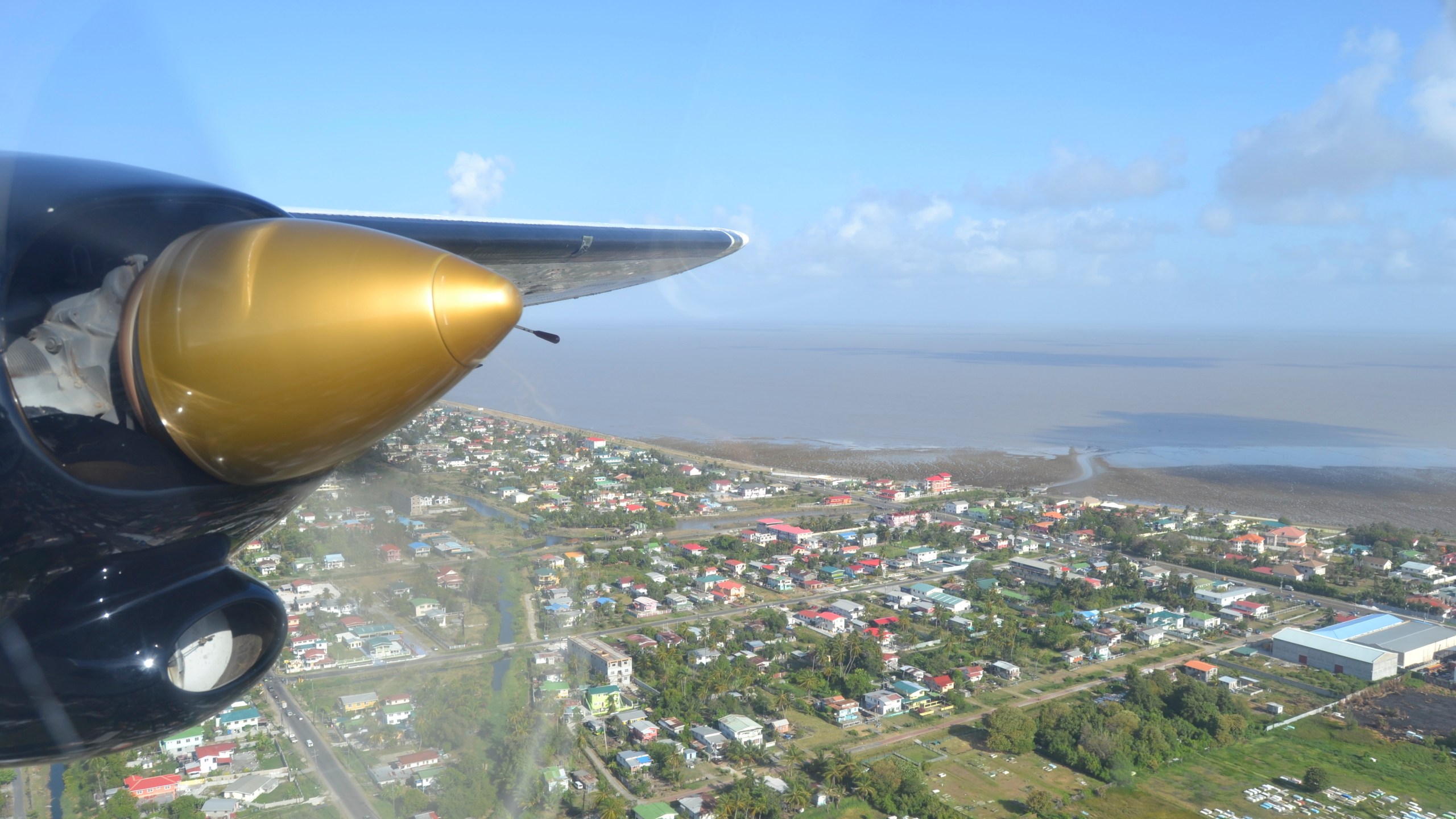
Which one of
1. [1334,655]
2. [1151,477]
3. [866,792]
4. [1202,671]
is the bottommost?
[866,792]

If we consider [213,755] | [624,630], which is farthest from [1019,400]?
[213,755]

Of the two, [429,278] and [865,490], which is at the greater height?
[429,278]

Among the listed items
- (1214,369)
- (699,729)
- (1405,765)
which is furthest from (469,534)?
(1214,369)

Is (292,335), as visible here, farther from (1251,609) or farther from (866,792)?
(1251,609)

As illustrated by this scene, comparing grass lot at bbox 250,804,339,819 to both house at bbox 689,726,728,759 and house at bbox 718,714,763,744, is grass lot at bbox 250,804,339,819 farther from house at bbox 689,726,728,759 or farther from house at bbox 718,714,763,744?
house at bbox 718,714,763,744

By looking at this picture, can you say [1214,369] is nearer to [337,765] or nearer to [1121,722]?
[1121,722]

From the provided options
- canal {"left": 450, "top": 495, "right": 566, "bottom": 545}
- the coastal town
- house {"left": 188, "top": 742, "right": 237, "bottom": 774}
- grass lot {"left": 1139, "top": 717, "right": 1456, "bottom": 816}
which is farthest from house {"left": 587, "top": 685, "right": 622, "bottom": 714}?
grass lot {"left": 1139, "top": 717, "right": 1456, "bottom": 816}

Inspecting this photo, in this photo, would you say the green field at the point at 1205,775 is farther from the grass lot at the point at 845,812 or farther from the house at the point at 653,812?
the house at the point at 653,812
